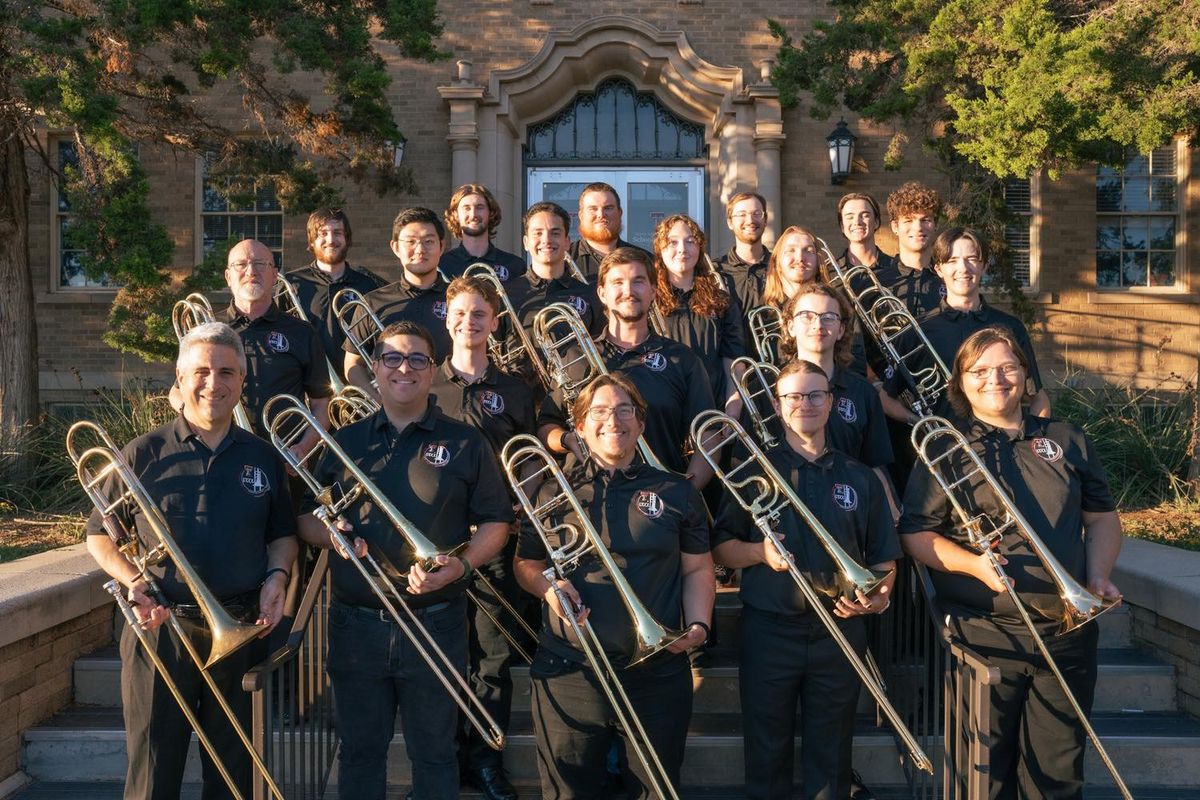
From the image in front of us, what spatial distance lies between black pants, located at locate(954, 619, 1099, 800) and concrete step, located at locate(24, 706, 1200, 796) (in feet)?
2.76

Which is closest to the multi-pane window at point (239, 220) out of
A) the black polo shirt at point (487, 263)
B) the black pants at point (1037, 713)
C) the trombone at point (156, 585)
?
the black polo shirt at point (487, 263)

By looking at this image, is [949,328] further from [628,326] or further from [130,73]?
[130,73]

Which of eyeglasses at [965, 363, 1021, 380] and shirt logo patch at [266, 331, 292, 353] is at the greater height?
shirt logo patch at [266, 331, 292, 353]

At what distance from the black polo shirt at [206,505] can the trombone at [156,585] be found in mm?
36

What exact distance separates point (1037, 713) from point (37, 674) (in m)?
4.19

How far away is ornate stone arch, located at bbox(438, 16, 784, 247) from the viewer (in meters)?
11.4

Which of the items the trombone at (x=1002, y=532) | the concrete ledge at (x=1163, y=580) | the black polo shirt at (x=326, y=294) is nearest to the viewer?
the trombone at (x=1002, y=532)

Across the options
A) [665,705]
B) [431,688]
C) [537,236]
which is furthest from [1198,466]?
[431,688]

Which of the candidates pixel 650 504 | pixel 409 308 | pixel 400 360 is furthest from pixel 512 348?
pixel 650 504

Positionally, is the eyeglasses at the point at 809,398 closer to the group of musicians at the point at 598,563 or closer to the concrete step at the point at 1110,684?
the group of musicians at the point at 598,563

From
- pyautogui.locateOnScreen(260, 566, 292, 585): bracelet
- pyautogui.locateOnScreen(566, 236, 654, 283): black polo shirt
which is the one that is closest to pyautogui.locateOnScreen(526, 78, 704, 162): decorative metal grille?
pyautogui.locateOnScreen(566, 236, 654, 283): black polo shirt

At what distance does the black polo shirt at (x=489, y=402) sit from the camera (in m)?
4.20

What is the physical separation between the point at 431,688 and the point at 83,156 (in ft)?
21.2

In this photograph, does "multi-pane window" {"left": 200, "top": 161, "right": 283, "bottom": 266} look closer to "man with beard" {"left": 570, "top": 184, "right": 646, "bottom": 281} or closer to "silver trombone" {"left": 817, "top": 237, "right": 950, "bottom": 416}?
"man with beard" {"left": 570, "top": 184, "right": 646, "bottom": 281}
